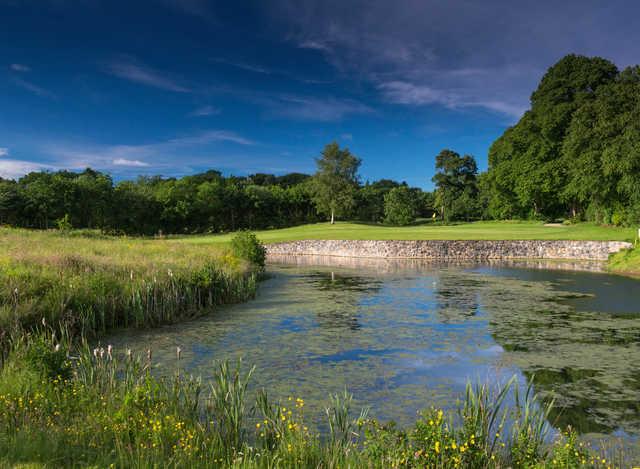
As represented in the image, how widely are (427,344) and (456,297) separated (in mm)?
6339

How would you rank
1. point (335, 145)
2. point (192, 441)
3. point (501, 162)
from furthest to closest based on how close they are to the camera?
1. point (335, 145)
2. point (501, 162)
3. point (192, 441)

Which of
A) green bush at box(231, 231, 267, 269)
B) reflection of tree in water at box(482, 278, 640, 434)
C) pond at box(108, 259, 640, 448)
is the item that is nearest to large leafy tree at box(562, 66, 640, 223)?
pond at box(108, 259, 640, 448)

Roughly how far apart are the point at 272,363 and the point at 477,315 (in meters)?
6.72

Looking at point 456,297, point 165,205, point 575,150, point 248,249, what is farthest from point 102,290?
point 165,205

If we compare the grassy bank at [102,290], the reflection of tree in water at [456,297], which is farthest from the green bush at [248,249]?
the reflection of tree in water at [456,297]

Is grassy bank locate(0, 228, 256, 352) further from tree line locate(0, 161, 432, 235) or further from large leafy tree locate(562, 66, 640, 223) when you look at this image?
tree line locate(0, 161, 432, 235)

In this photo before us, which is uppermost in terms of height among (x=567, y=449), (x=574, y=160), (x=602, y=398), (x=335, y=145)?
(x=335, y=145)

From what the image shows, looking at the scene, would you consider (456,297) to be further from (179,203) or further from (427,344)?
(179,203)

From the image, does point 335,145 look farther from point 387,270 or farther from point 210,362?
point 210,362

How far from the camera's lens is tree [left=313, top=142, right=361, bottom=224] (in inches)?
2544

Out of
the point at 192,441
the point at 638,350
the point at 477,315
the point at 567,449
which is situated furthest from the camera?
the point at 477,315

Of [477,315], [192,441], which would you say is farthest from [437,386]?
[477,315]

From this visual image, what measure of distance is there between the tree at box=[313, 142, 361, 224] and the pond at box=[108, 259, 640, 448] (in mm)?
46815

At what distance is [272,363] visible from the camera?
8383 mm
